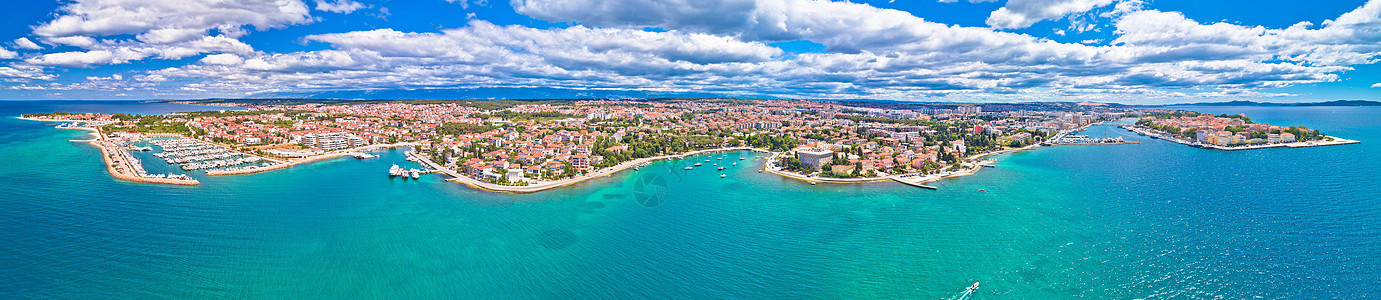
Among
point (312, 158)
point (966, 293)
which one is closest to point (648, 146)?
point (312, 158)

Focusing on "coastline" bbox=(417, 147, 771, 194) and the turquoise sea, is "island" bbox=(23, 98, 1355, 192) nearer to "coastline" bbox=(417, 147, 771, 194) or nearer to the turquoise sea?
"coastline" bbox=(417, 147, 771, 194)

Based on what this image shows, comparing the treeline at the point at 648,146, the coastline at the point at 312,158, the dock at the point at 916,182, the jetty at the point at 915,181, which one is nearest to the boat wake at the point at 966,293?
the dock at the point at 916,182

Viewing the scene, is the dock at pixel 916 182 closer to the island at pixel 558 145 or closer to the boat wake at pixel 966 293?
the island at pixel 558 145

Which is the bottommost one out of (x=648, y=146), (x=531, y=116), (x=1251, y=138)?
(x=648, y=146)

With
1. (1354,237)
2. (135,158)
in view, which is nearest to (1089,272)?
(1354,237)

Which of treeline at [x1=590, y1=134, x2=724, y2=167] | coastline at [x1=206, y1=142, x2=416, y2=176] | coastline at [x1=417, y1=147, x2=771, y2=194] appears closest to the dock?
coastline at [x1=417, y1=147, x2=771, y2=194]

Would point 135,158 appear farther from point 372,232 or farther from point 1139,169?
point 1139,169

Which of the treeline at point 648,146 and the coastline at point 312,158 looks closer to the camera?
the coastline at point 312,158

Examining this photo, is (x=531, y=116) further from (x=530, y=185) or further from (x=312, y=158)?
(x=530, y=185)

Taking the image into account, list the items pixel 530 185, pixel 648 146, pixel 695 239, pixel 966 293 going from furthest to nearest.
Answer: pixel 648 146
pixel 530 185
pixel 695 239
pixel 966 293
